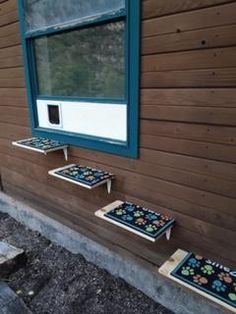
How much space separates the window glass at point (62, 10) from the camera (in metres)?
1.49

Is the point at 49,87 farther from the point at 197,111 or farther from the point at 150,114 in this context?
the point at 197,111

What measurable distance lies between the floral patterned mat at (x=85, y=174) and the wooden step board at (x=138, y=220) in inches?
7.4

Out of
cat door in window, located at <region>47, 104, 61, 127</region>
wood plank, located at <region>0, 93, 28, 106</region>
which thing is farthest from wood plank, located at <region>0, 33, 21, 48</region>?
cat door in window, located at <region>47, 104, 61, 127</region>

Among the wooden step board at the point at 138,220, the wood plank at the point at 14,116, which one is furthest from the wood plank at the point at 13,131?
the wooden step board at the point at 138,220

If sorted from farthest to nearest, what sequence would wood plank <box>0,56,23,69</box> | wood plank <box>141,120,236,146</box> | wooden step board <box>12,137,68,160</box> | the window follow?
wood plank <box>0,56,23,69</box>, wooden step board <box>12,137,68,160</box>, the window, wood plank <box>141,120,236,146</box>

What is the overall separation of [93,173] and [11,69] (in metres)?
1.24

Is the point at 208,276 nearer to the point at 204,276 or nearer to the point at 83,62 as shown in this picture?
the point at 204,276

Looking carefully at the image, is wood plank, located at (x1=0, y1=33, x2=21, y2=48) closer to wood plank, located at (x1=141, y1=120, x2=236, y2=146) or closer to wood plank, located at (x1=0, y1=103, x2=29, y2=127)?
wood plank, located at (x1=0, y1=103, x2=29, y2=127)

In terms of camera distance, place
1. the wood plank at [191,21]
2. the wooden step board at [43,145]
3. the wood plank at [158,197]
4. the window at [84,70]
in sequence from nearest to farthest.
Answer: the wood plank at [191,21], the wood plank at [158,197], the window at [84,70], the wooden step board at [43,145]

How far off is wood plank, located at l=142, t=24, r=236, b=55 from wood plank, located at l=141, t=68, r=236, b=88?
105 mm

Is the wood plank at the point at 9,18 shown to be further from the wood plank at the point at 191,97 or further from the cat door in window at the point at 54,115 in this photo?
the wood plank at the point at 191,97

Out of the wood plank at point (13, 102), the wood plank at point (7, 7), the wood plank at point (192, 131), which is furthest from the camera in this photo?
the wood plank at point (13, 102)

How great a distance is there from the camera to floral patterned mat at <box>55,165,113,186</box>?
1681 millimetres

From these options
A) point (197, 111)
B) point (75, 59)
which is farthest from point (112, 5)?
point (197, 111)
